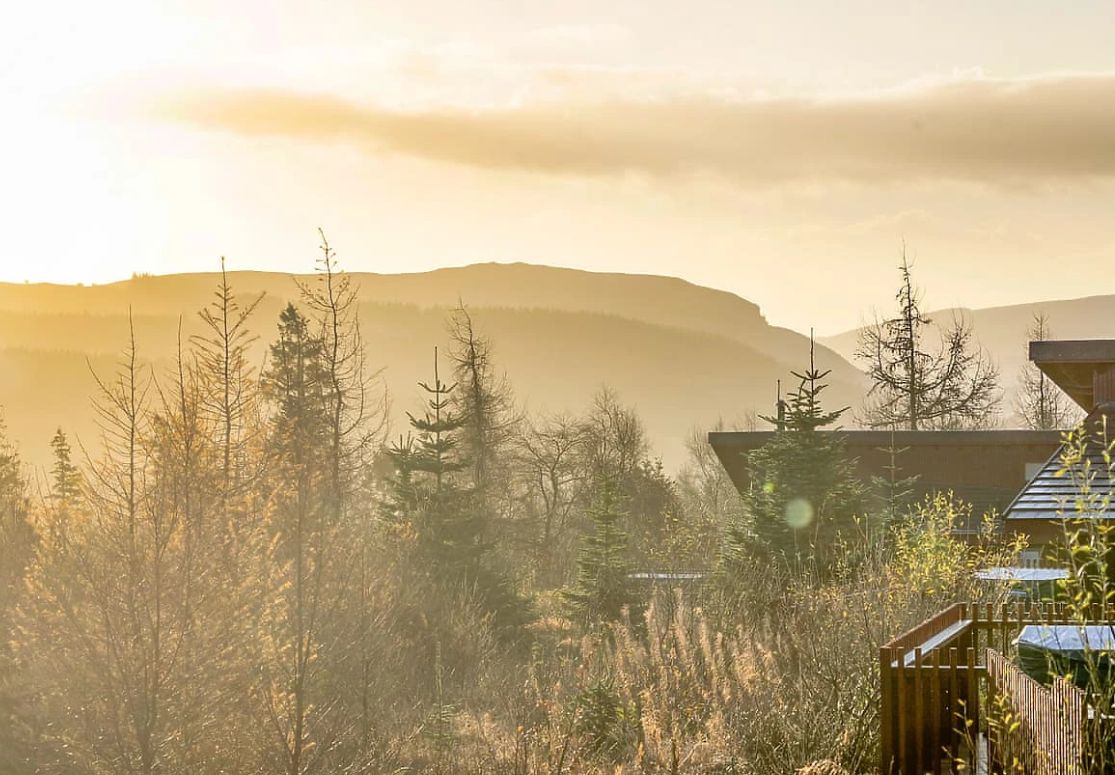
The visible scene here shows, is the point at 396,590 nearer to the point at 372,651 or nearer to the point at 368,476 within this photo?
the point at 372,651

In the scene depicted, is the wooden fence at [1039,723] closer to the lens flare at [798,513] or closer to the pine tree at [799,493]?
the pine tree at [799,493]

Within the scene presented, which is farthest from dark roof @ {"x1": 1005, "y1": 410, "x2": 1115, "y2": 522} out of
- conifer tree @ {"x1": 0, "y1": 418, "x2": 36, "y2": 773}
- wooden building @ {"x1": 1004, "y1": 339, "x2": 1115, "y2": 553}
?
conifer tree @ {"x1": 0, "y1": 418, "x2": 36, "y2": 773}

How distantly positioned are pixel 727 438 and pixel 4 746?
22.8 metres

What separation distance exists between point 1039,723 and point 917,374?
58.5 m

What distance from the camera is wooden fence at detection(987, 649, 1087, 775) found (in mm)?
7859

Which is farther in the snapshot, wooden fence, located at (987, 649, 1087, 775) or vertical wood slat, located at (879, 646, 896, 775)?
vertical wood slat, located at (879, 646, 896, 775)

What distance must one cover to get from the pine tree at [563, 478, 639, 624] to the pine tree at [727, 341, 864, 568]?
5.47 m

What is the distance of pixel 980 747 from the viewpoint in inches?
443

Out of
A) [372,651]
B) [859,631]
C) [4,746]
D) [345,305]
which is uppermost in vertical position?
[345,305]

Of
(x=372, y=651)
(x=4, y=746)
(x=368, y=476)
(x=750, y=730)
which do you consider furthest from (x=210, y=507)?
(x=368, y=476)

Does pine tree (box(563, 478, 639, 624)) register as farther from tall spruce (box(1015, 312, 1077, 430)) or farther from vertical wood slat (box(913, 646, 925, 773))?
tall spruce (box(1015, 312, 1077, 430))

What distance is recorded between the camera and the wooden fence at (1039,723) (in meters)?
7.86

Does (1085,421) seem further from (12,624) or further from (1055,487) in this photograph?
(12,624)

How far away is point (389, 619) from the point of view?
3158 cm
